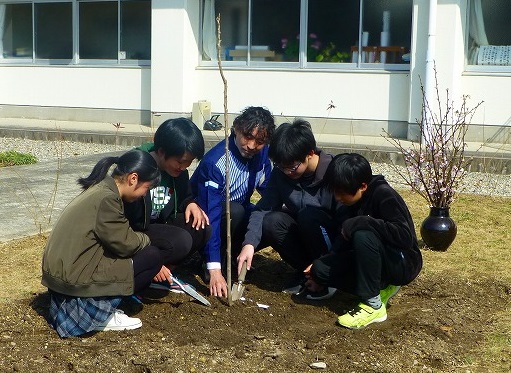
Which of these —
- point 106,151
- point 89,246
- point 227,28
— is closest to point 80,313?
point 89,246

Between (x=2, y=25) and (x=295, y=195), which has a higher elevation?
(x=2, y=25)

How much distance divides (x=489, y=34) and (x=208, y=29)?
16.6 ft

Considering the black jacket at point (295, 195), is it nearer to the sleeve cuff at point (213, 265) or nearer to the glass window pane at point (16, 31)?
the sleeve cuff at point (213, 265)

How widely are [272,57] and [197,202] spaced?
9.74 meters

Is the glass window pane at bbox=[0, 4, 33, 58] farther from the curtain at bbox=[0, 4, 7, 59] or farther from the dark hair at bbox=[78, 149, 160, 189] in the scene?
the dark hair at bbox=[78, 149, 160, 189]

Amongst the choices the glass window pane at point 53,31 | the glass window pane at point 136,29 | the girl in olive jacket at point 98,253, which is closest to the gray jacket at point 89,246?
the girl in olive jacket at point 98,253

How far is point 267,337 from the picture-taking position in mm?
4422

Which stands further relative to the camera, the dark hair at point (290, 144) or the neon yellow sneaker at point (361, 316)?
the dark hair at point (290, 144)

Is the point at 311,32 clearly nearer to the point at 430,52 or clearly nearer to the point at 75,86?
the point at 430,52

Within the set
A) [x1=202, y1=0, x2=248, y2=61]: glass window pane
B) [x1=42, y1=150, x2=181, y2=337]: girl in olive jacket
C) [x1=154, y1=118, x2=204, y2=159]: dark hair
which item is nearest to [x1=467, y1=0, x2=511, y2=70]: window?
[x1=202, y1=0, x2=248, y2=61]: glass window pane

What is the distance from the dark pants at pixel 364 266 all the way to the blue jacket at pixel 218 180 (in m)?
0.69

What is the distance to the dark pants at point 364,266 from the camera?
4.59 meters

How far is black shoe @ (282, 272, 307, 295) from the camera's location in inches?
208

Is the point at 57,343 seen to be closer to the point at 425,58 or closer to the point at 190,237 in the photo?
the point at 190,237
